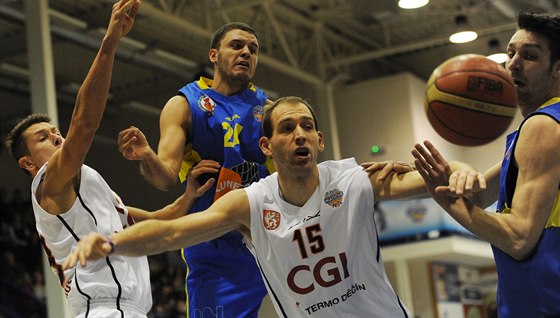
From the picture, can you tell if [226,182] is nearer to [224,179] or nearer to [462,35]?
[224,179]

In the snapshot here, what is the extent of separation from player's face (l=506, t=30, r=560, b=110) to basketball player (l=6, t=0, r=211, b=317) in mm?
1829

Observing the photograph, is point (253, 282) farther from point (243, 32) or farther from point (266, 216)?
point (243, 32)

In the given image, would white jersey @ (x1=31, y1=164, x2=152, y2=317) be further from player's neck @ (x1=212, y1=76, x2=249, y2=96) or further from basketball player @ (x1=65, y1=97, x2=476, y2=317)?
player's neck @ (x1=212, y1=76, x2=249, y2=96)

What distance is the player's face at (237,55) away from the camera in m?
5.31

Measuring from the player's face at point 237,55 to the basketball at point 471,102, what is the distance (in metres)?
1.43

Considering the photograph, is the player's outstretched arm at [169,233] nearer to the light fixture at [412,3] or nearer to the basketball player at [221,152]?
the basketball player at [221,152]

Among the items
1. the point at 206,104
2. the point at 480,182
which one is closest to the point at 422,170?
the point at 480,182

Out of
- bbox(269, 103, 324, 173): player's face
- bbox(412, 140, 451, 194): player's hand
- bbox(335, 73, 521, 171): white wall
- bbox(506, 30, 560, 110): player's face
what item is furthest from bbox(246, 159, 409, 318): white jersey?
bbox(335, 73, 521, 171): white wall

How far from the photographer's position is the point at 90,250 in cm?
343

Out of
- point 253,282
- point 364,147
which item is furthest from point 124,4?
point 364,147

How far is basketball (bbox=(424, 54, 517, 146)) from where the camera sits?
577 centimetres

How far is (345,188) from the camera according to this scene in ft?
13.7

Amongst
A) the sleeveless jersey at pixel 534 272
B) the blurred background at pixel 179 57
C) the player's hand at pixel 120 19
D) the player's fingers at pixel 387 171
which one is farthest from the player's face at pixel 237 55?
the blurred background at pixel 179 57

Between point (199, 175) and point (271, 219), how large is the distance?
110cm
